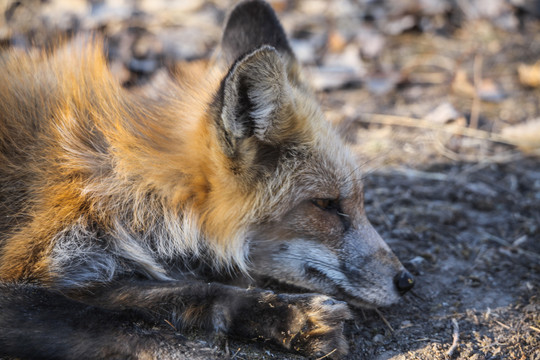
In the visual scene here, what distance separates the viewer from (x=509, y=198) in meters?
3.87

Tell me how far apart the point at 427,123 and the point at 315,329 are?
3.25 metres

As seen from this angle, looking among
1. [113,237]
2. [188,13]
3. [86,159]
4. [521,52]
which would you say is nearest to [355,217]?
[113,237]

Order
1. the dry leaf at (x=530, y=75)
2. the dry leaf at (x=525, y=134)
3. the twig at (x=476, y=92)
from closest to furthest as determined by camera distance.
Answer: the dry leaf at (x=525, y=134) → the twig at (x=476, y=92) → the dry leaf at (x=530, y=75)

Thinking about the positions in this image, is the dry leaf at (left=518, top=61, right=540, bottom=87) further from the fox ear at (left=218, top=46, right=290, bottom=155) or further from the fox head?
the fox ear at (left=218, top=46, right=290, bottom=155)

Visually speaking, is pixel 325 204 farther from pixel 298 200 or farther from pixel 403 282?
pixel 403 282

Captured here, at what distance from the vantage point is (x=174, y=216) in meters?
2.47

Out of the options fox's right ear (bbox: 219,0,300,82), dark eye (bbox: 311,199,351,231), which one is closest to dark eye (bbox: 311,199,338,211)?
dark eye (bbox: 311,199,351,231)

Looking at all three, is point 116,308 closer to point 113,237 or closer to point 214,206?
point 113,237

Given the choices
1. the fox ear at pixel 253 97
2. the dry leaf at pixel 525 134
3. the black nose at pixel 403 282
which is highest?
the fox ear at pixel 253 97

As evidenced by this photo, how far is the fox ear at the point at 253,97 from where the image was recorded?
7.19 feet

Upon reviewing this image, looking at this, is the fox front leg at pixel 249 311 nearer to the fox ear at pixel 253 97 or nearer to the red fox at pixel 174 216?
the red fox at pixel 174 216

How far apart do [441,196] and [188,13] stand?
4773 millimetres

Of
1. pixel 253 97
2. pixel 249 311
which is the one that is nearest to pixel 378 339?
pixel 249 311

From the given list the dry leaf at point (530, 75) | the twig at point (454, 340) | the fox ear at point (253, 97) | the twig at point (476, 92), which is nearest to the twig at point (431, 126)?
the twig at point (476, 92)
